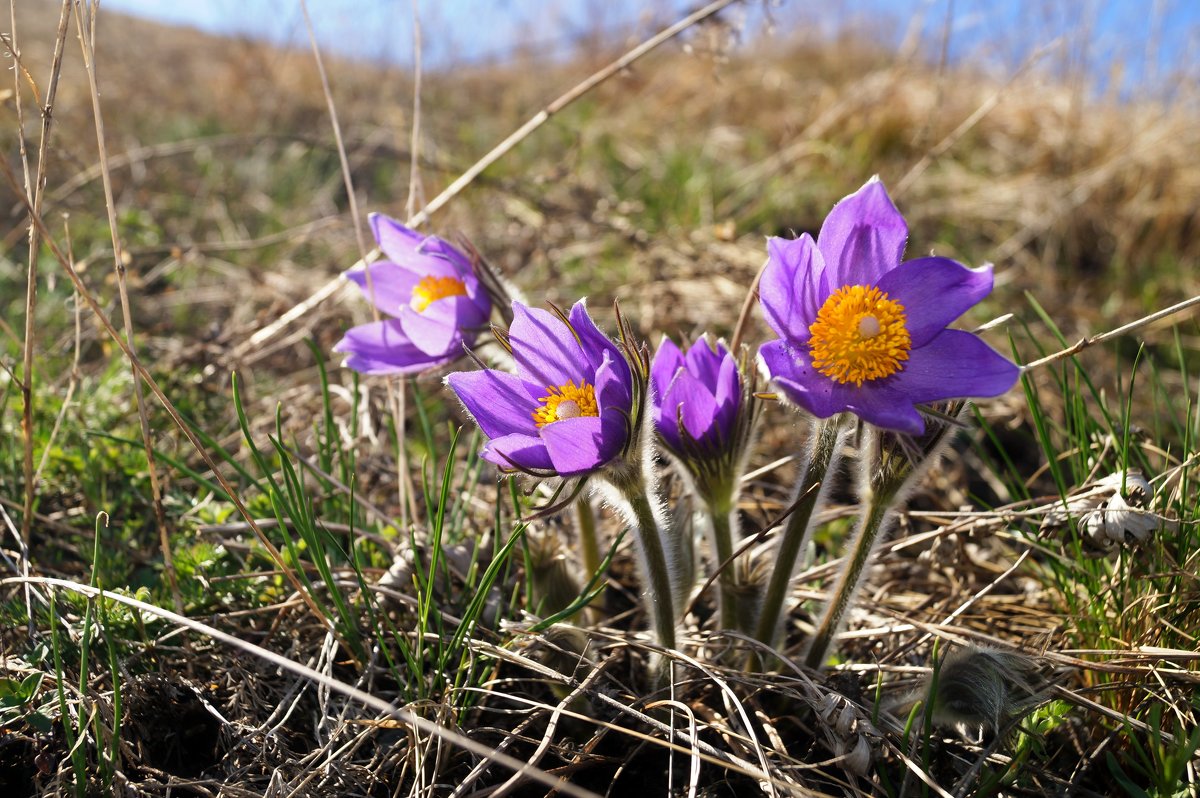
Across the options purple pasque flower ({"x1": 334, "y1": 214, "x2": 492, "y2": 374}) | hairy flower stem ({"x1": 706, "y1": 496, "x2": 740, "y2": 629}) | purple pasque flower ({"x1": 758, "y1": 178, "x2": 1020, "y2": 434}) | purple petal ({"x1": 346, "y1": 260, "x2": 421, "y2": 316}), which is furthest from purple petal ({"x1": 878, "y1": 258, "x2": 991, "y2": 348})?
purple petal ({"x1": 346, "y1": 260, "x2": 421, "y2": 316})

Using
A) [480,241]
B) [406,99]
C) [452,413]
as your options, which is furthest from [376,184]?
[452,413]

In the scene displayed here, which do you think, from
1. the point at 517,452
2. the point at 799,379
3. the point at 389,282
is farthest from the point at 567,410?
the point at 389,282

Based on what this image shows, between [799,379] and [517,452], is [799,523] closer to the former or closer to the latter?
[799,379]

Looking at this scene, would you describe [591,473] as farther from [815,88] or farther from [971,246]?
[815,88]

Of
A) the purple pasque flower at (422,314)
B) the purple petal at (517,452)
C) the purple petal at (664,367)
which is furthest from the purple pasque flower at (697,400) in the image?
the purple pasque flower at (422,314)

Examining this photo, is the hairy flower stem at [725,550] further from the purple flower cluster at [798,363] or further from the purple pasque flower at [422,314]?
the purple pasque flower at [422,314]

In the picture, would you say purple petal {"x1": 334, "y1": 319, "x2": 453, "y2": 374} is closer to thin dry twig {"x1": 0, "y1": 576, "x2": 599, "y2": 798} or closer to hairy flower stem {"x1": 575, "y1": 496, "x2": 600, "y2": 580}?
hairy flower stem {"x1": 575, "y1": 496, "x2": 600, "y2": 580}
